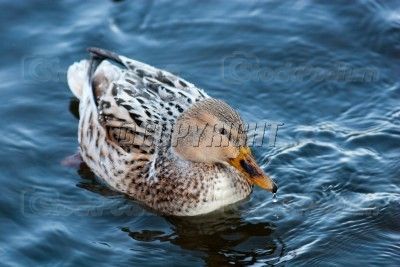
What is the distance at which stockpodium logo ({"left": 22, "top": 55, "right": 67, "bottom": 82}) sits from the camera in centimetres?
1303

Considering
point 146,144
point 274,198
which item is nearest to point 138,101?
point 146,144

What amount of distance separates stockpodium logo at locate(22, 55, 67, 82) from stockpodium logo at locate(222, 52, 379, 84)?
2350mm

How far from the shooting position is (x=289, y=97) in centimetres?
1251

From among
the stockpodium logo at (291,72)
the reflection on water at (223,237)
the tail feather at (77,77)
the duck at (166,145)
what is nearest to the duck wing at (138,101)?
the duck at (166,145)

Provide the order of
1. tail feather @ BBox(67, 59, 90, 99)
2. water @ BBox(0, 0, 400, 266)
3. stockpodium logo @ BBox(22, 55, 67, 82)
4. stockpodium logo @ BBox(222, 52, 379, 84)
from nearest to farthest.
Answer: water @ BBox(0, 0, 400, 266)
tail feather @ BBox(67, 59, 90, 99)
stockpodium logo @ BBox(222, 52, 379, 84)
stockpodium logo @ BBox(22, 55, 67, 82)

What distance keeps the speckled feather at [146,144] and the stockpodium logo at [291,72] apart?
1830mm

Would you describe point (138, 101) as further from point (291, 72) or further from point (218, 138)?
point (291, 72)

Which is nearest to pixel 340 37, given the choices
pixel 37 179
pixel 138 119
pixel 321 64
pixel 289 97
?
pixel 321 64

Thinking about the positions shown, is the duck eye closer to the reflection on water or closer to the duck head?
the duck head

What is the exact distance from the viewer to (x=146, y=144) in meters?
10.7

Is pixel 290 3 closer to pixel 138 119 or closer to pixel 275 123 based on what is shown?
pixel 275 123

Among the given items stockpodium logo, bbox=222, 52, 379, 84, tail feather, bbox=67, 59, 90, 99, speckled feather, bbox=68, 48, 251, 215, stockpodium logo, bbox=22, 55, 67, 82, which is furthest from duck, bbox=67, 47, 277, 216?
stockpodium logo, bbox=222, 52, 379, 84

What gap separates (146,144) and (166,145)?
0.27 meters

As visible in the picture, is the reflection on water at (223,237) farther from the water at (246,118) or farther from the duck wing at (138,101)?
the duck wing at (138,101)
